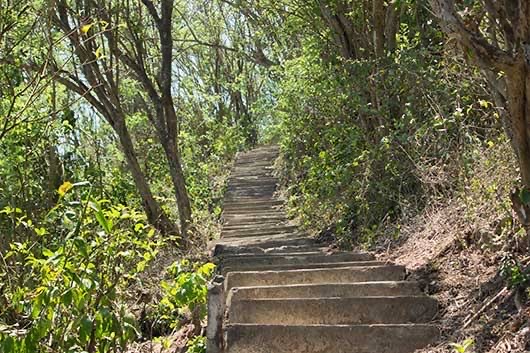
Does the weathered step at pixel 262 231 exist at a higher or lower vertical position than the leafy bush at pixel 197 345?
higher

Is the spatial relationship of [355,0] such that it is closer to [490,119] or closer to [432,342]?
[490,119]

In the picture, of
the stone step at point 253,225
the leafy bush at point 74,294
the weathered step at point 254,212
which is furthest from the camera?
the weathered step at point 254,212

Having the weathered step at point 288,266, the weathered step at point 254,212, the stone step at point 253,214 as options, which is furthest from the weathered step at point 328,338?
the weathered step at point 254,212

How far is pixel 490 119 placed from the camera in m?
6.21

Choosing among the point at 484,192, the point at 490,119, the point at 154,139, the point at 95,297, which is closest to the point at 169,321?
the point at 95,297

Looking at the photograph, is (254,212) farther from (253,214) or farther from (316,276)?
(316,276)

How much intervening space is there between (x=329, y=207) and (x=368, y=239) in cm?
176

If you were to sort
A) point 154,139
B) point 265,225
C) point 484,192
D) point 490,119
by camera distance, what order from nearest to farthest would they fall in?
point 484,192 → point 490,119 → point 265,225 → point 154,139

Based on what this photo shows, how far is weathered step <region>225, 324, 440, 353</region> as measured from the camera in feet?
13.8

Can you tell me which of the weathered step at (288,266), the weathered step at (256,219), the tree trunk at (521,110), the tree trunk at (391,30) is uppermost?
the tree trunk at (391,30)

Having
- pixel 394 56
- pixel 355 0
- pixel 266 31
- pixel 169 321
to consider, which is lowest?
pixel 169 321

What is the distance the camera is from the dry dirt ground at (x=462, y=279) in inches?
150

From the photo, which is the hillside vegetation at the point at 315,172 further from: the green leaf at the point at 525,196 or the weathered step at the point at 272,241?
the weathered step at the point at 272,241

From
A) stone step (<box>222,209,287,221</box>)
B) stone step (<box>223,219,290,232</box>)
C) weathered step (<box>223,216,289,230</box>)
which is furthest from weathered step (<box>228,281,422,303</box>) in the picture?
stone step (<box>222,209,287,221</box>)
